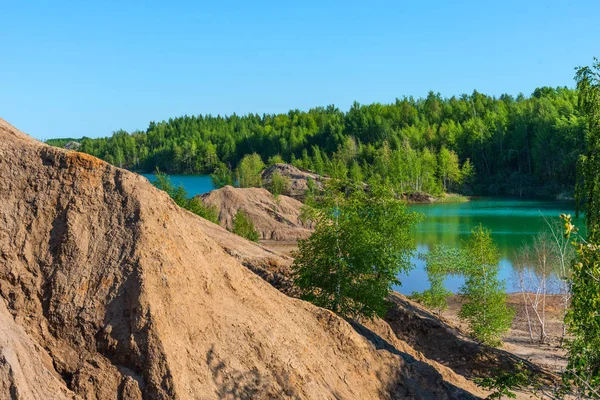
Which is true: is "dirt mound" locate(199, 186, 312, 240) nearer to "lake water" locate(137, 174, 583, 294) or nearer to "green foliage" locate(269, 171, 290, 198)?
"lake water" locate(137, 174, 583, 294)

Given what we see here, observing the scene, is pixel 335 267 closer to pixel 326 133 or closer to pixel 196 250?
pixel 196 250

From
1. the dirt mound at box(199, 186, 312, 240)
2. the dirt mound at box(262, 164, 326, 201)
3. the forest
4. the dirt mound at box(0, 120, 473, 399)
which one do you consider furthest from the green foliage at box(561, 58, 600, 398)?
the dirt mound at box(262, 164, 326, 201)

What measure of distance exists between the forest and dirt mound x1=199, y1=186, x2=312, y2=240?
22.9 m

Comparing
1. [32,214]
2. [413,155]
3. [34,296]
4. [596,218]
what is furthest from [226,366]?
[413,155]

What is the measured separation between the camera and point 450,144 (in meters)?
123

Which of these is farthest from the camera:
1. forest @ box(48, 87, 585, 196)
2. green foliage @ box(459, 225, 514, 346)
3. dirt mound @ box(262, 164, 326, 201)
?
forest @ box(48, 87, 585, 196)

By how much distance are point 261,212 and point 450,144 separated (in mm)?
70632

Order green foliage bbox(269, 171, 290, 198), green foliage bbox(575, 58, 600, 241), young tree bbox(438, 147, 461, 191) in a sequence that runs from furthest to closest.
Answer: young tree bbox(438, 147, 461, 191) → green foliage bbox(269, 171, 290, 198) → green foliage bbox(575, 58, 600, 241)

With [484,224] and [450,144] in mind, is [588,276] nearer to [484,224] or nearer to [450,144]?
[484,224]

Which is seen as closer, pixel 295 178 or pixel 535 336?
pixel 535 336

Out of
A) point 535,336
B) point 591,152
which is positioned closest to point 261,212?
point 535,336

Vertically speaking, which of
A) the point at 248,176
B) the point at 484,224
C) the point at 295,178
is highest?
the point at 248,176

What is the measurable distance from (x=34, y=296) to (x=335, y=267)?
10.7 metres

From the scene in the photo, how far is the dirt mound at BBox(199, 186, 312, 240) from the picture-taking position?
5844 cm
